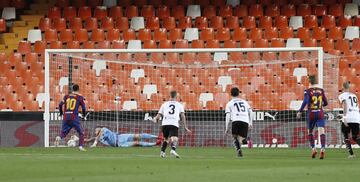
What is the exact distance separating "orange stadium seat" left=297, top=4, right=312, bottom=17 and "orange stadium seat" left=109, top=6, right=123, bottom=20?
6236mm

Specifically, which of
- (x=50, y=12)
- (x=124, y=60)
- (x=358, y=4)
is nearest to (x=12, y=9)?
(x=50, y=12)

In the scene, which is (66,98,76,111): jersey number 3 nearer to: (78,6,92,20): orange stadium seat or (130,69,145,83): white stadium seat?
(130,69,145,83): white stadium seat

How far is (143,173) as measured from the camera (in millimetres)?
16250

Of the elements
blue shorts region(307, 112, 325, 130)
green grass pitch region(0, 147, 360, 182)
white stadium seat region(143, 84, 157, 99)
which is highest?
white stadium seat region(143, 84, 157, 99)

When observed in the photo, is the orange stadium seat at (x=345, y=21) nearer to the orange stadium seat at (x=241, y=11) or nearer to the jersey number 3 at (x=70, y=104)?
the orange stadium seat at (x=241, y=11)

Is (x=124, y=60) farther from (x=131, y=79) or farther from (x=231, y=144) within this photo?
(x=231, y=144)

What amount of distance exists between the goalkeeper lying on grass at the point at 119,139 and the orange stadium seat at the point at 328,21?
7.81 meters

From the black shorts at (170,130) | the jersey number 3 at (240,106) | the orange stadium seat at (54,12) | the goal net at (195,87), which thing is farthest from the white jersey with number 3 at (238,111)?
the orange stadium seat at (54,12)

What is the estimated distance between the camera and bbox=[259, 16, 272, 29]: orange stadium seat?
34062 millimetres

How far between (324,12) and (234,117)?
1202cm

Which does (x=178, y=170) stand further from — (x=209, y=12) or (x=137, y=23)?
(x=209, y=12)

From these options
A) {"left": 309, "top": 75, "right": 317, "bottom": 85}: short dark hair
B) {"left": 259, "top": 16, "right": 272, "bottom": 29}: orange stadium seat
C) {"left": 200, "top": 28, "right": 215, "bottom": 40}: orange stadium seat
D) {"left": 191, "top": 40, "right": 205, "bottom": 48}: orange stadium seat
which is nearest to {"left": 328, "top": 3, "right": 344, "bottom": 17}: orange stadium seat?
{"left": 259, "top": 16, "right": 272, "bottom": 29}: orange stadium seat

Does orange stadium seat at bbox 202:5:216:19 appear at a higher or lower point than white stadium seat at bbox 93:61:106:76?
higher

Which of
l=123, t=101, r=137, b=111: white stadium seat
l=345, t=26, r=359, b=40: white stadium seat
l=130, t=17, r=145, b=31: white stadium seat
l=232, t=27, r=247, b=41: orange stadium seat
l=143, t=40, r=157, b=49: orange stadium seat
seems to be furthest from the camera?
l=130, t=17, r=145, b=31: white stadium seat
